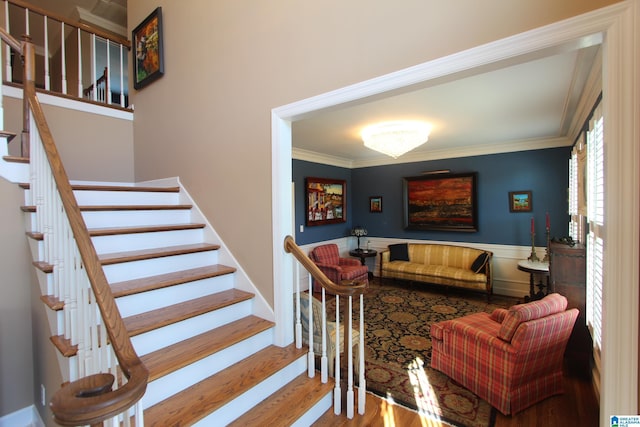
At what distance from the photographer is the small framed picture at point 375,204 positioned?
6348mm

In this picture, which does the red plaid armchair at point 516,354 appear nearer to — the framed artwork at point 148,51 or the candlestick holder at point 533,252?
the candlestick holder at point 533,252

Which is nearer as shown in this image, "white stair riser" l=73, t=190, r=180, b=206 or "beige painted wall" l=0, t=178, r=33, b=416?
"beige painted wall" l=0, t=178, r=33, b=416

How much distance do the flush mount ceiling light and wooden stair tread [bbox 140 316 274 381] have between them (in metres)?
2.52

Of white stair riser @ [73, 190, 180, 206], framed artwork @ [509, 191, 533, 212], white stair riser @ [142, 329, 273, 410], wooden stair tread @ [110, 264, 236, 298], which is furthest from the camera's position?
framed artwork @ [509, 191, 533, 212]

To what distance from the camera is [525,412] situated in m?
2.21

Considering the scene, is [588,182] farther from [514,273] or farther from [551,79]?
[514,273]

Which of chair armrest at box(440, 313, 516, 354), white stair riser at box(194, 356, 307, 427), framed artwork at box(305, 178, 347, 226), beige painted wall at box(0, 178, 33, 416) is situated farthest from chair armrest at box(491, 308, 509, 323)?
beige painted wall at box(0, 178, 33, 416)

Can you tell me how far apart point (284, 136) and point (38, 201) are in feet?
5.28

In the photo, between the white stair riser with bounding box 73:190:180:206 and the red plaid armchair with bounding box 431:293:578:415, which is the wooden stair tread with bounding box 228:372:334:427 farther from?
the white stair riser with bounding box 73:190:180:206

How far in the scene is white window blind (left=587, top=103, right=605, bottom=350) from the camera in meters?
2.14

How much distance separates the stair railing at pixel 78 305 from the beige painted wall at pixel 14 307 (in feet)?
0.61

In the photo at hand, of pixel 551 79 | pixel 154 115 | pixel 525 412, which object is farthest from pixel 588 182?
pixel 154 115

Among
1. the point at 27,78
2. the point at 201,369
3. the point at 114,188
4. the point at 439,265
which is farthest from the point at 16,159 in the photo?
the point at 439,265

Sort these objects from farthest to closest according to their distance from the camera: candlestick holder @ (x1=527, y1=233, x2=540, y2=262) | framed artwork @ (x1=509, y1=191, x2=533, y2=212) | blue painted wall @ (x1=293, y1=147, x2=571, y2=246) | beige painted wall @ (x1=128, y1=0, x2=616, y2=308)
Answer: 1. framed artwork @ (x1=509, y1=191, x2=533, y2=212)
2. blue painted wall @ (x1=293, y1=147, x2=571, y2=246)
3. candlestick holder @ (x1=527, y1=233, x2=540, y2=262)
4. beige painted wall @ (x1=128, y1=0, x2=616, y2=308)
